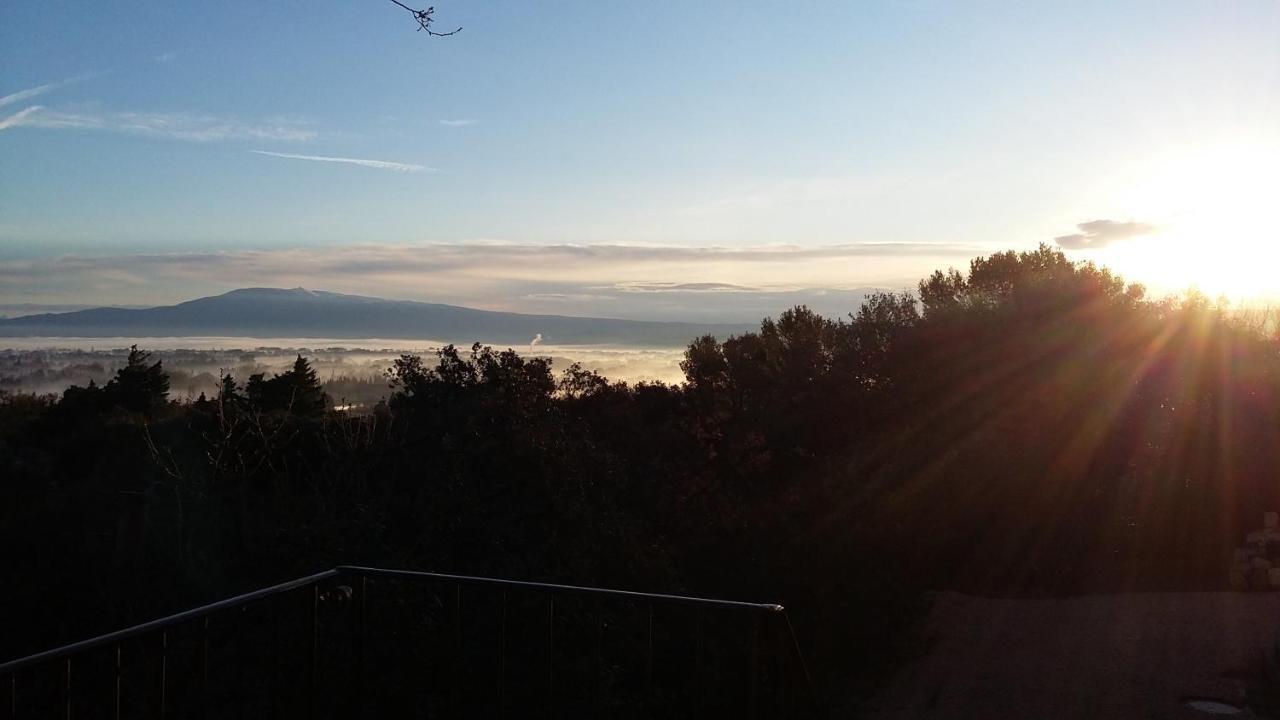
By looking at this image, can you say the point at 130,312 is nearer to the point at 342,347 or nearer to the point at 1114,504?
the point at 342,347

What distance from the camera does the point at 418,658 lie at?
686 centimetres

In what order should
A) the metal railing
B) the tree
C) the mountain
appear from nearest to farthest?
the metal railing, the tree, the mountain

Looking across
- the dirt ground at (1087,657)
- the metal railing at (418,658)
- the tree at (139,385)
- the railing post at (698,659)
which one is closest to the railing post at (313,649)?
the metal railing at (418,658)

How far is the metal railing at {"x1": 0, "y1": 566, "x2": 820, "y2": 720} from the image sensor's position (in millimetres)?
3850

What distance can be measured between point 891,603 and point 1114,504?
4.79 meters

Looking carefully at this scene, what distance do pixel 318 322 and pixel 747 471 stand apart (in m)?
23.2

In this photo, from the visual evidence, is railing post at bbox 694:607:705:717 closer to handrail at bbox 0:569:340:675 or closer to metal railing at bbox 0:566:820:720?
metal railing at bbox 0:566:820:720

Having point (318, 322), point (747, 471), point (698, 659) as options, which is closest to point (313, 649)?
point (698, 659)

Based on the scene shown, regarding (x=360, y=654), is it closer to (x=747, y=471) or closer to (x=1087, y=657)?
(x=1087, y=657)

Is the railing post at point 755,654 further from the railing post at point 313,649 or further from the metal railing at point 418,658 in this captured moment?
the railing post at point 313,649

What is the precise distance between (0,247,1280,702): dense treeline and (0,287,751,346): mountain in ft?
29.9

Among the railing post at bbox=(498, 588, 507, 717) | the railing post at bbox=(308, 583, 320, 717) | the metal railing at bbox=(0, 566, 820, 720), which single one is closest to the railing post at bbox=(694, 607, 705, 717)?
the metal railing at bbox=(0, 566, 820, 720)

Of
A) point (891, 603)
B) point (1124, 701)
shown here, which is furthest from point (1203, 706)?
point (891, 603)

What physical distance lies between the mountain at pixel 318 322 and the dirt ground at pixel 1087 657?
18.6 meters
